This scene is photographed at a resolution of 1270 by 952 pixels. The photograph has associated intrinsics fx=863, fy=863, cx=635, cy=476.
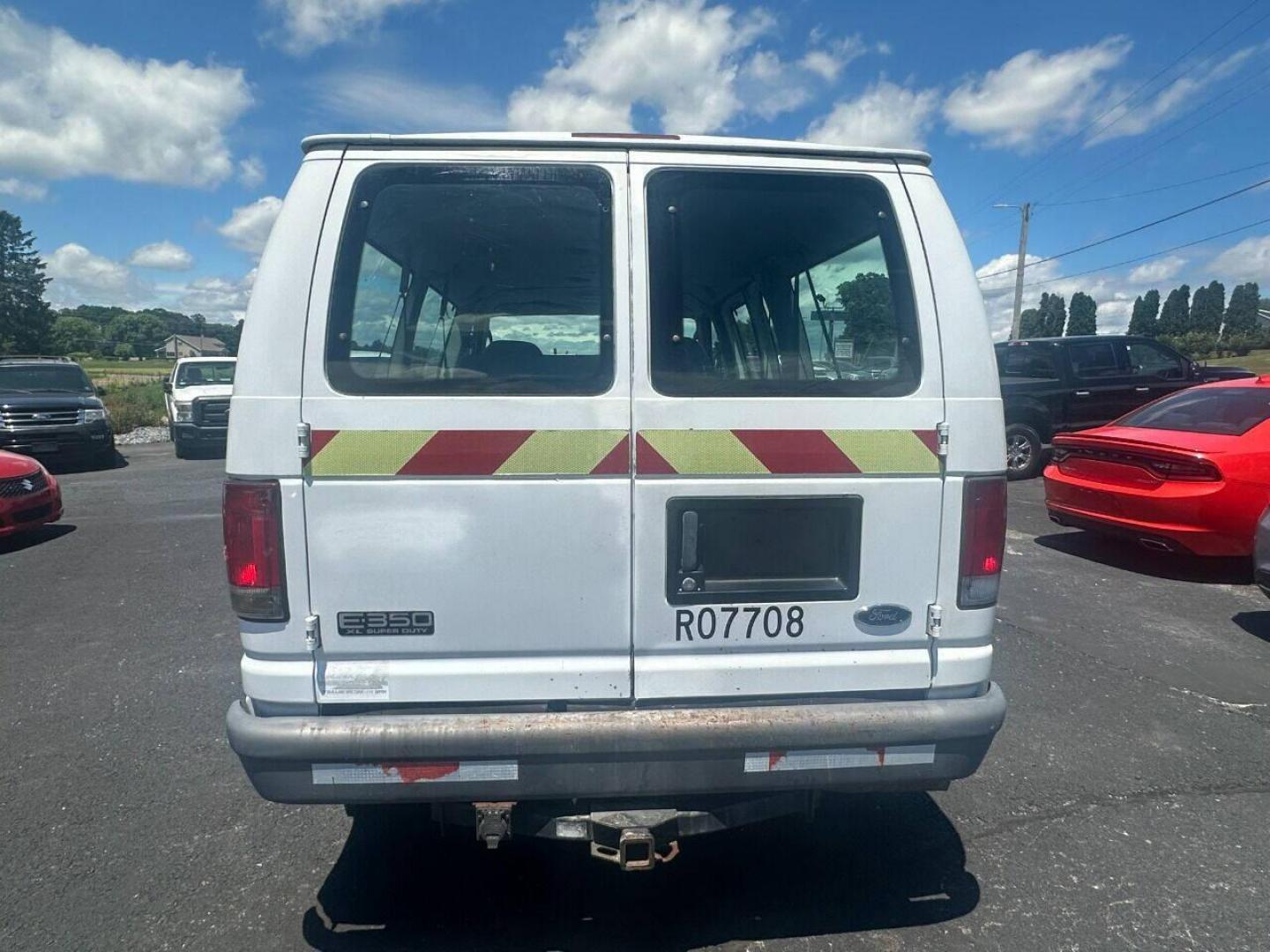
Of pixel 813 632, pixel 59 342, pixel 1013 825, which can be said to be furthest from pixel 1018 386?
pixel 59 342

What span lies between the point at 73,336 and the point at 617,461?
289 feet

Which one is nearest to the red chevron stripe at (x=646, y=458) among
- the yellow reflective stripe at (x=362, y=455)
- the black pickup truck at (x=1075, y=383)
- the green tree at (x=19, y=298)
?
the yellow reflective stripe at (x=362, y=455)

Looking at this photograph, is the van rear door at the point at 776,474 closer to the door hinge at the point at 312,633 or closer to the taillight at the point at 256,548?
the door hinge at the point at 312,633

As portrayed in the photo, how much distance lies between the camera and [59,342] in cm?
7069

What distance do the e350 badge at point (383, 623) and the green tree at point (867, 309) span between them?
151 cm

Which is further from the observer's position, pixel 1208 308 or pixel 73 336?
pixel 73 336

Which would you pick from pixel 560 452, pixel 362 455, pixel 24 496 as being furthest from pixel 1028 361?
pixel 24 496

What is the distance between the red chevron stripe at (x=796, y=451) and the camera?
2.42 m

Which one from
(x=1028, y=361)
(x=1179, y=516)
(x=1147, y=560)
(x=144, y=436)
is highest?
(x=1028, y=361)

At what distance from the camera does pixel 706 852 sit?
126 inches

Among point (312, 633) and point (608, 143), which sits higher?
point (608, 143)

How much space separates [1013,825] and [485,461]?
2517 mm

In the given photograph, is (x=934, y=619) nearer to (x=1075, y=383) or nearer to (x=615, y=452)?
(x=615, y=452)

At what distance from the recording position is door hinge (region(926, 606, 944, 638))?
2518 millimetres
